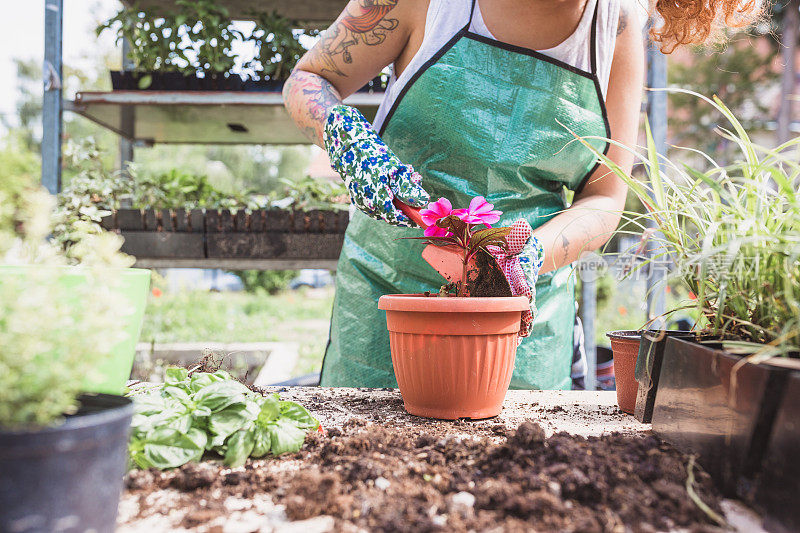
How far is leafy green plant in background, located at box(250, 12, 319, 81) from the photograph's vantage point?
8.96 ft

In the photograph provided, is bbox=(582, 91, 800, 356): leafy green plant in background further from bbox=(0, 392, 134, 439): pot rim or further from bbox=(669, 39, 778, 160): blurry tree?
bbox=(669, 39, 778, 160): blurry tree

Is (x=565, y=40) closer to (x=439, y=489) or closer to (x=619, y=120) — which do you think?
(x=619, y=120)

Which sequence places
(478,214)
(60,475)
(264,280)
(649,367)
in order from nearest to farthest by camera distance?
1. (60,475)
2. (649,367)
3. (478,214)
4. (264,280)

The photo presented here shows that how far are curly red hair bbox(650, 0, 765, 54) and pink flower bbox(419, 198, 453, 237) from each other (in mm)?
806

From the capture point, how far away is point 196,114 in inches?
104

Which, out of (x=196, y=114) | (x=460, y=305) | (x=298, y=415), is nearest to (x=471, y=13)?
(x=460, y=305)

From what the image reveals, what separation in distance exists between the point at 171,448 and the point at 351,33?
104 centimetres

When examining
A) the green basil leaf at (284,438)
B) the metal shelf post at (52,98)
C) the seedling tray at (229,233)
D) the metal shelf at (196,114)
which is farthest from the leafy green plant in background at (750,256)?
the metal shelf post at (52,98)

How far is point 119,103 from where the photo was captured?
2.41 meters

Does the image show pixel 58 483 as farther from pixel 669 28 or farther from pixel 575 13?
pixel 669 28

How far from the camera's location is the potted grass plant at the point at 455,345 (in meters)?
0.83

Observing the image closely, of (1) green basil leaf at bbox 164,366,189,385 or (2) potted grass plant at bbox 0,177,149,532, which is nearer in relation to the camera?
(2) potted grass plant at bbox 0,177,149,532

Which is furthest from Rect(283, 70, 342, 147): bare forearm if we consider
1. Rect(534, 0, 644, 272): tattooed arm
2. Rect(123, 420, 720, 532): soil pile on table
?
Rect(123, 420, 720, 532): soil pile on table

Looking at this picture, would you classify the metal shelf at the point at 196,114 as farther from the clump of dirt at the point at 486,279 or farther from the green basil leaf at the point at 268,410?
the green basil leaf at the point at 268,410
